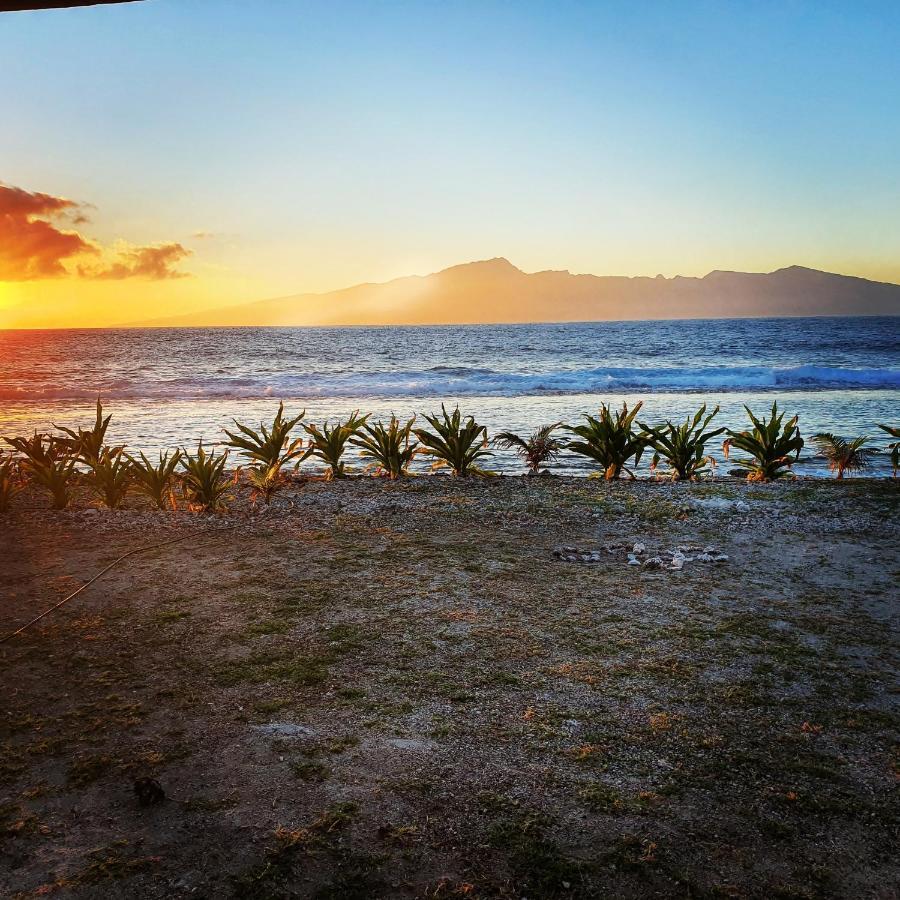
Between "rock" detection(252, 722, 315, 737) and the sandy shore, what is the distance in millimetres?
16

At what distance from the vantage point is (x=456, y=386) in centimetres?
2870

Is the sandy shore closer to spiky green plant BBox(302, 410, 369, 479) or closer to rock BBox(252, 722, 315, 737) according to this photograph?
rock BBox(252, 722, 315, 737)

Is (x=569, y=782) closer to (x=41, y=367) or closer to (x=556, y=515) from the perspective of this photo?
(x=556, y=515)

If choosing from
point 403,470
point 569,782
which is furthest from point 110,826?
point 403,470

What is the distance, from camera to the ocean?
1694 cm

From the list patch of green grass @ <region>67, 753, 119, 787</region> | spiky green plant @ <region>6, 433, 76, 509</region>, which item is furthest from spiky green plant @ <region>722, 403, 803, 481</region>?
patch of green grass @ <region>67, 753, 119, 787</region>

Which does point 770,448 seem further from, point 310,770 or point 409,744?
point 310,770

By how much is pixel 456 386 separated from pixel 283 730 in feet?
86.2

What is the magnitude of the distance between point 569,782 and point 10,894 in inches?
62.3

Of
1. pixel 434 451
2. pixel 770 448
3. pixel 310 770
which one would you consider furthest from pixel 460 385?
pixel 310 770

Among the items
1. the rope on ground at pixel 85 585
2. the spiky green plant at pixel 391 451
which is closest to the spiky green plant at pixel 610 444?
the spiky green plant at pixel 391 451

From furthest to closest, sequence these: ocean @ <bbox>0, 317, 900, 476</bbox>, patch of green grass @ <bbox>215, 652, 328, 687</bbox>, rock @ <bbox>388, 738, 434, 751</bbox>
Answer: ocean @ <bbox>0, 317, 900, 476</bbox> → patch of green grass @ <bbox>215, 652, 328, 687</bbox> → rock @ <bbox>388, 738, 434, 751</bbox>

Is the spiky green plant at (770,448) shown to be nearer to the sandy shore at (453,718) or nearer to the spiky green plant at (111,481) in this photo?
the sandy shore at (453,718)

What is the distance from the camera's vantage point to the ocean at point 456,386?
1694cm
